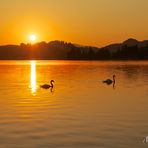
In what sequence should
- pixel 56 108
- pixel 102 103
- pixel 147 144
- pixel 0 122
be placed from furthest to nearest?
1. pixel 102 103
2. pixel 56 108
3. pixel 0 122
4. pixel 147 144

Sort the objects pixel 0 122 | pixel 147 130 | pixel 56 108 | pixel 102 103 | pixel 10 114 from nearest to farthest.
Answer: pixel 147 130 → pixel 0 122 → pixel 10 114 → pixel 56 108 → pixel 102 103

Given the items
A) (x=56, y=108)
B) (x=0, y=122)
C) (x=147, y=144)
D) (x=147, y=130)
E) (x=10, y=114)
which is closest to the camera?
(x=147, y=144)

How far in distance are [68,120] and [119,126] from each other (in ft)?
12.2

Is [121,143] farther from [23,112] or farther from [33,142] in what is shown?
[23,112]

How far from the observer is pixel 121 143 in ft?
61.7

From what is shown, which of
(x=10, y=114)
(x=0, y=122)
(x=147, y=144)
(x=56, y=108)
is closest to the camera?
(x=147, y=144)

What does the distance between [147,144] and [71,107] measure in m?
13.8

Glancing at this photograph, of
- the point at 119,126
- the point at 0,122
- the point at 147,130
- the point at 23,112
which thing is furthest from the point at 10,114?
the point at 147,130

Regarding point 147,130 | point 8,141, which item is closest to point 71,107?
point 147,130

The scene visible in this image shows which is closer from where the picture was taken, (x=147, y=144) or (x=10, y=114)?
(x=147, y=144)

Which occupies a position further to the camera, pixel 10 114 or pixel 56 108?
pixel 56 108

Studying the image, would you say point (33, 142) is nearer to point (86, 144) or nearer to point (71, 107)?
point (86, 144)

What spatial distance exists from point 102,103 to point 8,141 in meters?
15.8

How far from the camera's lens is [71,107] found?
104 ft
